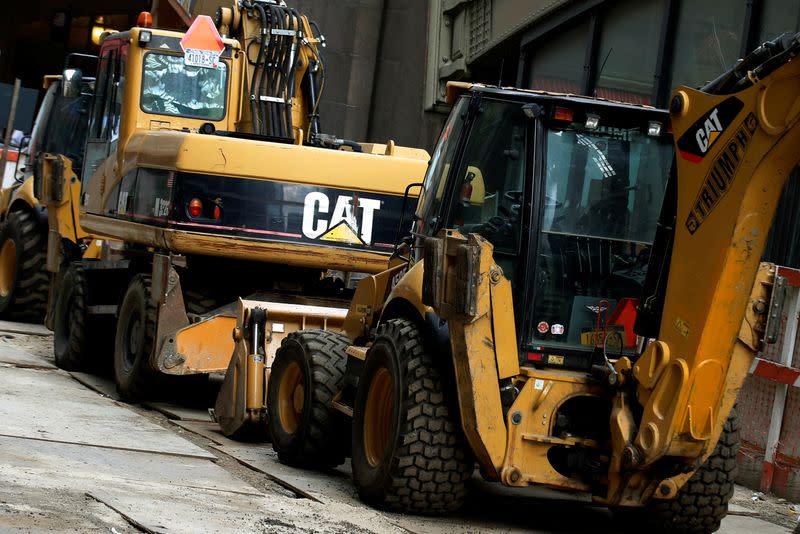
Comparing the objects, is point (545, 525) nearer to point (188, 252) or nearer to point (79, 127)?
point (188, 252)

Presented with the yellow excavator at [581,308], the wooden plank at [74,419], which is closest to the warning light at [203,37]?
the wooden plank at [74,419]

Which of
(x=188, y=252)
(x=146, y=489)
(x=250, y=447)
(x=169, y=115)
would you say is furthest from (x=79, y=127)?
(x=146, y=489)

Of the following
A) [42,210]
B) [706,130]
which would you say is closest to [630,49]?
[42,210]

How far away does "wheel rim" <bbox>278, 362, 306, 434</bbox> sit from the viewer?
9219 mm

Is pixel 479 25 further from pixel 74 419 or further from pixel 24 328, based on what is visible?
pixel 74 419

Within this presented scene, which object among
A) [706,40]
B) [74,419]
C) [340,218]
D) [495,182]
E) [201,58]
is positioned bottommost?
[74,419]

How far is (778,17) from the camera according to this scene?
12.2 meters

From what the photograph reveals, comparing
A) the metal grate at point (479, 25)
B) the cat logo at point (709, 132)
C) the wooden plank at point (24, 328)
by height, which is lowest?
the wooden plank at point (24, 328)

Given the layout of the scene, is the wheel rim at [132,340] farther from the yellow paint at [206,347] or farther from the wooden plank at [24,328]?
the wooden plank at [24,328]

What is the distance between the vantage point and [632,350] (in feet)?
24.4

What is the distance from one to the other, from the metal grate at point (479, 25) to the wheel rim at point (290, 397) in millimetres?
11352

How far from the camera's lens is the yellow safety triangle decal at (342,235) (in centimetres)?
1118

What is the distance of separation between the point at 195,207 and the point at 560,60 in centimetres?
773

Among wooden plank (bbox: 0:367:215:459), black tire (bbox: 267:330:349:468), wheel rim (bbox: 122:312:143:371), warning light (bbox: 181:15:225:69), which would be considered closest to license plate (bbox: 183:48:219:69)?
warning light (bbox: 181:15:225:69)
